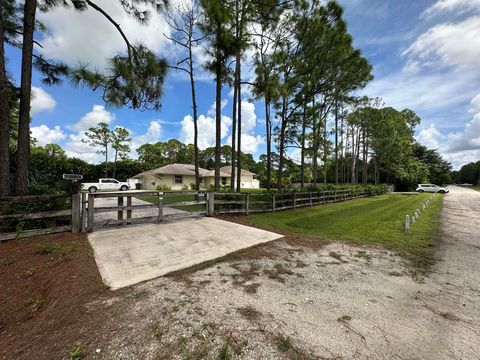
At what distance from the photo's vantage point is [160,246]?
4840 millimetres

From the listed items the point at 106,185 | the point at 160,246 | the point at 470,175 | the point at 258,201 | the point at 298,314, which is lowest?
the point at 298,314

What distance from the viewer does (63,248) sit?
4.30 m

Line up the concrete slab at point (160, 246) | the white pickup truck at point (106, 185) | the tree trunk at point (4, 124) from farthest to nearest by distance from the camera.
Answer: the white pickup truck at point (106, 185), the tree trunk at point (4, 124), the concrete slab at point (160, 246)

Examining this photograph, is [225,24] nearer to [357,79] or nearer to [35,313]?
[357,79]

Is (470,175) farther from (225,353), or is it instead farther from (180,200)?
(225,353)

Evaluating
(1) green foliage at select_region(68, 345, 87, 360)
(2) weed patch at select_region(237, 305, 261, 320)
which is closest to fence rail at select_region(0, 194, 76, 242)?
(1) green foliage at select_region(68, 345, 87, 360)

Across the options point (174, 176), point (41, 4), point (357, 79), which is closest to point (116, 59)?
point (41, 4)

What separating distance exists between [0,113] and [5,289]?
4415 mm

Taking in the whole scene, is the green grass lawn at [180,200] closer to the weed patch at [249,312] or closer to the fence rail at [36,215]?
the fence rail at [36,215]

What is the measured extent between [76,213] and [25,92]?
3337mm

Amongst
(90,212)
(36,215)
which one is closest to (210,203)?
(90,212)

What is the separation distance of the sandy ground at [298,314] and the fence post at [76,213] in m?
3.47

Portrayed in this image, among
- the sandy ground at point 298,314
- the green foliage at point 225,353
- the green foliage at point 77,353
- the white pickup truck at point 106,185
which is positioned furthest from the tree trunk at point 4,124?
the white pickup truck at point 106,185

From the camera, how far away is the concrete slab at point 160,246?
3.60 metres
